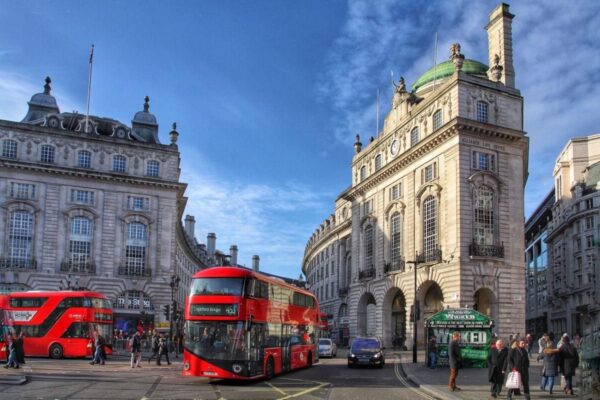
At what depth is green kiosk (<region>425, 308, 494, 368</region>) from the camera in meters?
29.8

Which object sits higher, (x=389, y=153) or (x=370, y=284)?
(x=389, y=153)

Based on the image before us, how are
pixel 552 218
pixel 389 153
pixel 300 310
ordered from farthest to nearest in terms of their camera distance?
pixel 552 218
pixel 389 153
pixel 300 310

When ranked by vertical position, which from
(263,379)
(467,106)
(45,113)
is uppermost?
(45,113)

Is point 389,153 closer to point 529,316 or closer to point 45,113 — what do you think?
point 45,113

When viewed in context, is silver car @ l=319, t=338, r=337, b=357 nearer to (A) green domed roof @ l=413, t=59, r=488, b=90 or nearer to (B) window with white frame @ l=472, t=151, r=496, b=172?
(B) window with white frame @ l=472, t=151, r=496, b=172

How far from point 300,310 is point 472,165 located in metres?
22.1

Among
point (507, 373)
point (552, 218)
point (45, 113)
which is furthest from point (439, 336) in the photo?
point (552, 218)

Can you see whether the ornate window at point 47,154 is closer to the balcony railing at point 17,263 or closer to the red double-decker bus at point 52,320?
the balcony railing at point 17,263

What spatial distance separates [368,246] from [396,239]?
6.10 meters

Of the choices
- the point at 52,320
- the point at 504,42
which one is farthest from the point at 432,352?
the point at 504,42

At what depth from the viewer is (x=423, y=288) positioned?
4938 centimetres

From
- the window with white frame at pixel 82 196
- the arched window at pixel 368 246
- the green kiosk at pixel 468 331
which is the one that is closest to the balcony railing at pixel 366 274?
the arched window at pixel 368 246

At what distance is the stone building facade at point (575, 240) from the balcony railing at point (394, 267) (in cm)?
3269

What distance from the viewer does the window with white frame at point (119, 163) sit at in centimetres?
6347
